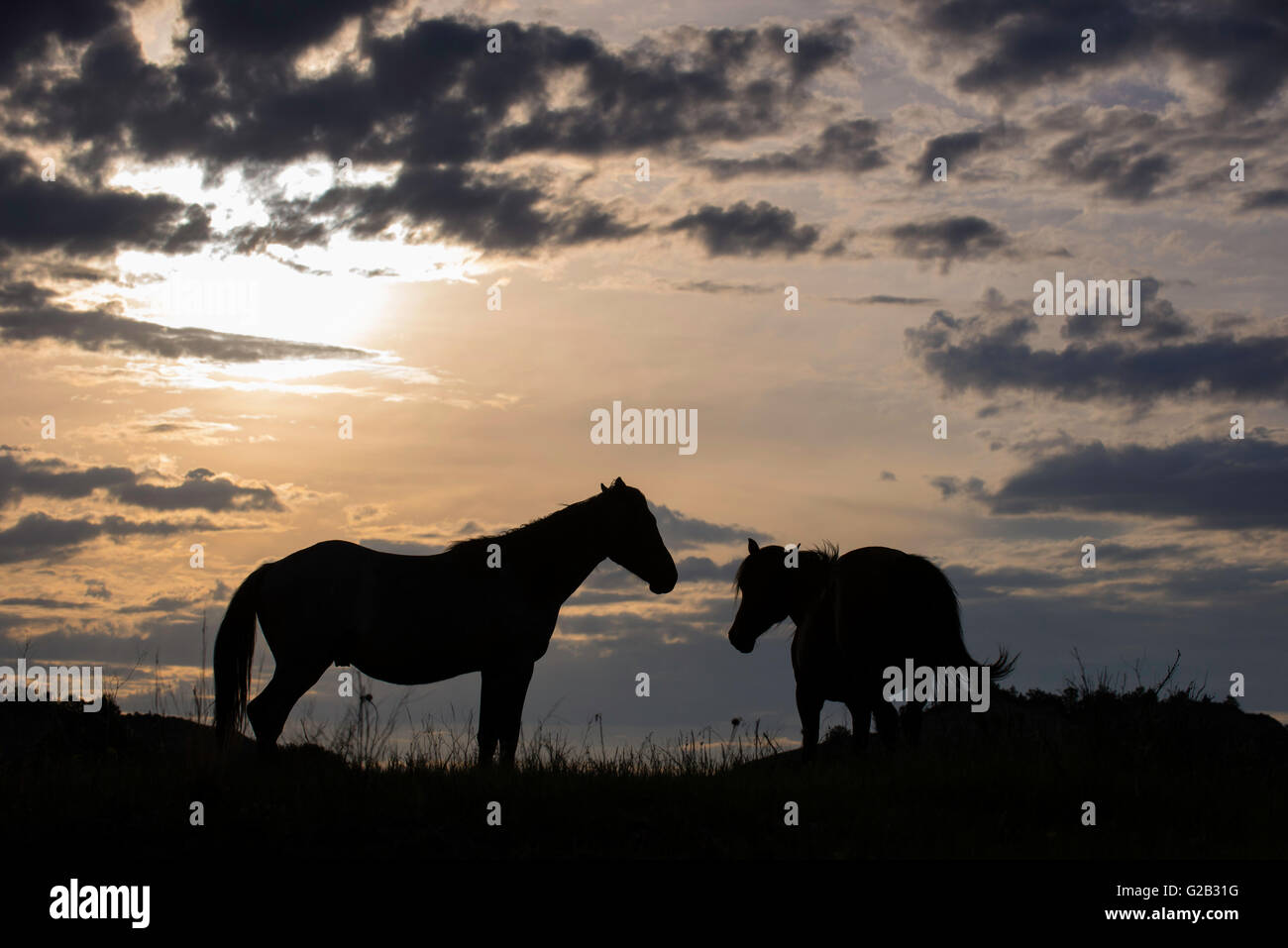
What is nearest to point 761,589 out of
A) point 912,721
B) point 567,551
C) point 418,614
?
point 912,721

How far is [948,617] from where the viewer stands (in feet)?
44.3

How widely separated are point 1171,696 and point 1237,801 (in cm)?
450

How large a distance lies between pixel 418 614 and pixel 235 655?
7.00 feet

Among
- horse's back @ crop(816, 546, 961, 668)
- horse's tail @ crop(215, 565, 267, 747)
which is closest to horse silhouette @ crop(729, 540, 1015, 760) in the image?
horse's back @ crop(816, 546, 961, 668)

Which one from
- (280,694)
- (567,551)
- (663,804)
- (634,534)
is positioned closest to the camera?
(663,804)

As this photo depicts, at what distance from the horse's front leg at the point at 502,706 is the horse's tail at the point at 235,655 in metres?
2.61

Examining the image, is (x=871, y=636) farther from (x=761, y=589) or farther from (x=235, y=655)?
(x=235, y=655)

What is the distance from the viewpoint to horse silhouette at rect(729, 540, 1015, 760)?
13078mm

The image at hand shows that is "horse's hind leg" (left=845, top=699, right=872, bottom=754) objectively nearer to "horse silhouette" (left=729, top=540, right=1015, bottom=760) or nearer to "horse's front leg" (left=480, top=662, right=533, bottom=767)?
"horse silhouette" (left=729, top=540, right=1015, bottom=760)

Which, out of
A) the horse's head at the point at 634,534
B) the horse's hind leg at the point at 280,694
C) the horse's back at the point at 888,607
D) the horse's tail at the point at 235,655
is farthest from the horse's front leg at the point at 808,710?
the horse's tail at the point at 235,655

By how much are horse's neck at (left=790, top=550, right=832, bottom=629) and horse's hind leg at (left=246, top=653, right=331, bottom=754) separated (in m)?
6.35
